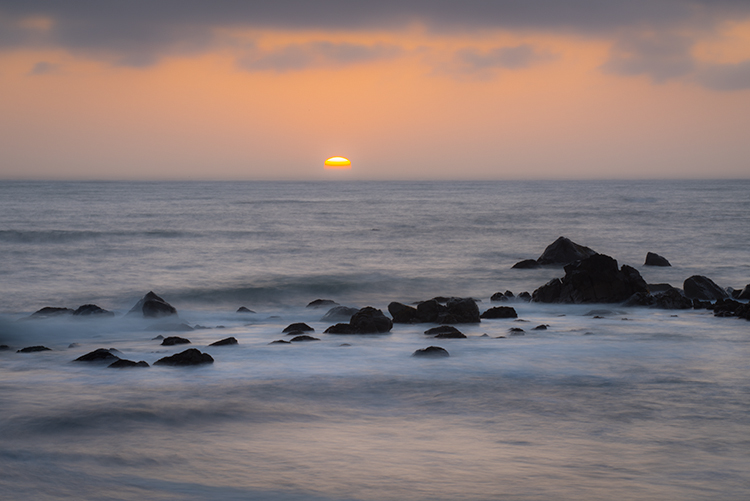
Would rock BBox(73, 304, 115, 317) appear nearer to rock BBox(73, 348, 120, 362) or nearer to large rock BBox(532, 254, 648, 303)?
rock BBox(73, 348, 120, 362)

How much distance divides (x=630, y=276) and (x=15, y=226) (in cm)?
3578

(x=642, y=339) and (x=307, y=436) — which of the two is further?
(x=642, y=339)

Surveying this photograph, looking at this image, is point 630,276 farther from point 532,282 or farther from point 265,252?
point 265,252

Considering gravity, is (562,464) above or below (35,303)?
above

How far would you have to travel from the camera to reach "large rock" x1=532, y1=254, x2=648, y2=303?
14.0 meters

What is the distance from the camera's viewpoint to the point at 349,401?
22.8 feet

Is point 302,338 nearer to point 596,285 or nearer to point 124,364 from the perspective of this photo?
point 124,364

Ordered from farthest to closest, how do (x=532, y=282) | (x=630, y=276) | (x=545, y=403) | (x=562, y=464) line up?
(x=532, y=282) → (x=630, y=276) → (x=545, y=403) → (x=562, y=464)

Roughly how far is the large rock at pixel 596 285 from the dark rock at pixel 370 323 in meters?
4.74

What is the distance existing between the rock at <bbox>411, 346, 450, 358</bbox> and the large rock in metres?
6.05

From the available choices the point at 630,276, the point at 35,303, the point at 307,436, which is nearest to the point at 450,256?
the point at 630,276

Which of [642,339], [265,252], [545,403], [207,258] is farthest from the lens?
[265,252]

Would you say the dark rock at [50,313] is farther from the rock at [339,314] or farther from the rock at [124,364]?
the rock at [124,364]

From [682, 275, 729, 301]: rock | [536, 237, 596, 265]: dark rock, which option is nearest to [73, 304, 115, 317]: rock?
→ [682, 275, 729, 301]: rock
